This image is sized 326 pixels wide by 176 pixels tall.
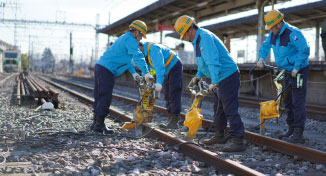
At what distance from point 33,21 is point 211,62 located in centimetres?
4667

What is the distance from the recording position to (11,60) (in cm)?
6100

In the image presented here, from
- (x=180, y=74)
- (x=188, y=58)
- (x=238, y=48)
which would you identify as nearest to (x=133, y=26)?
(x=180, y=74)

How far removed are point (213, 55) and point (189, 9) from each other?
17.7 m

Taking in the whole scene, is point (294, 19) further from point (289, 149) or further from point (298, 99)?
point (289, 149)

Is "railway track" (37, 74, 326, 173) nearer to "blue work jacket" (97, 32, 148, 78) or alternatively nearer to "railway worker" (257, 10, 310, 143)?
"railway worker" (257, 10, 310, 143)

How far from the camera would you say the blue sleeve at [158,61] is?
602 centimetres

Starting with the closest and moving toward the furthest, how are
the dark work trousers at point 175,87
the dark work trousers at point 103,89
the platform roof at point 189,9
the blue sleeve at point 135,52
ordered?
the blue sleeve at point 135,52 < the dark work trousers at point 103,89 < the dark work trousers at point 175,87 < the platform roof at point 189,9

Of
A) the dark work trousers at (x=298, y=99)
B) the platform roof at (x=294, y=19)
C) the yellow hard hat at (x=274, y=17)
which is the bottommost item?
the dark work trousers at (x=298, y=99)

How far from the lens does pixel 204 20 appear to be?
2555 cm

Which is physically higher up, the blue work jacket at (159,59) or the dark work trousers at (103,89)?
the blue work jacket at (159,59)

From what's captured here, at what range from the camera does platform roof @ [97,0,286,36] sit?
1994cm

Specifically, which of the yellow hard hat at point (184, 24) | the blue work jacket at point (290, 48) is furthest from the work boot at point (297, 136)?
the yellow hard hat at point (184, 24)

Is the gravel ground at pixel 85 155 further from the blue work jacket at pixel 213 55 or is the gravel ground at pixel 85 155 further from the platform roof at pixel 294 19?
the platform roof at pixel 294 19

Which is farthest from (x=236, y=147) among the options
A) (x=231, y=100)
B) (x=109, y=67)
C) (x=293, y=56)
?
(x=109, y=67)
